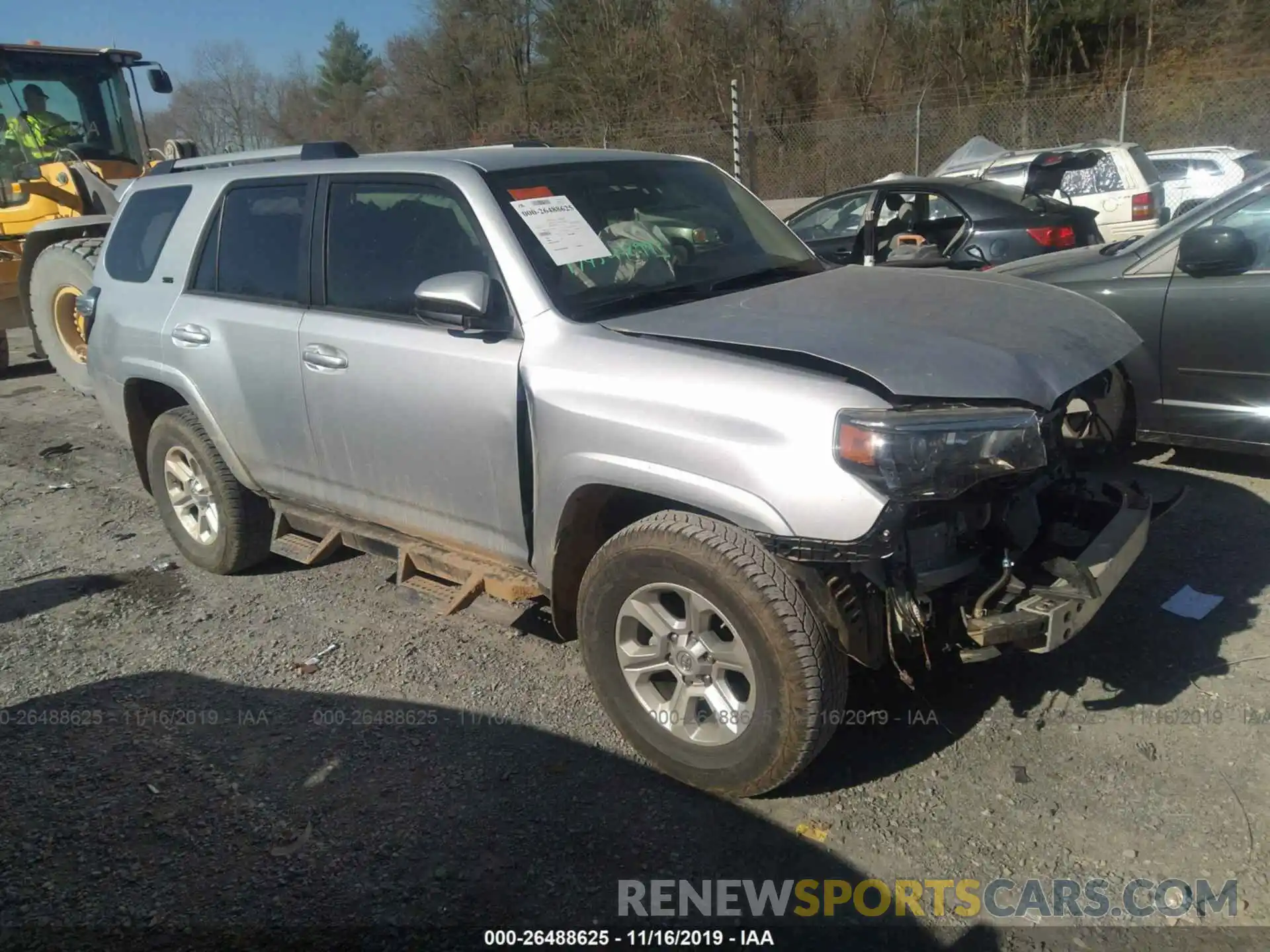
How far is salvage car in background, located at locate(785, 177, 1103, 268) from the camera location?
815 centimetres

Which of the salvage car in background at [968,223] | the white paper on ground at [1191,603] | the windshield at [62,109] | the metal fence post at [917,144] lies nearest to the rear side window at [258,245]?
the white paper on ground at [1191,603]

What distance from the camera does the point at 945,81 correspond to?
2512 centimetres

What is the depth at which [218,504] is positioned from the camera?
4887 mm

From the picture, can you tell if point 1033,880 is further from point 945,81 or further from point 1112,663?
point 945,81

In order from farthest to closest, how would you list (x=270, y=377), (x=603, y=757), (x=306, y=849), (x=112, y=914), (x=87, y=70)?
(x=87, y=70) → (x=270, y=377) → (x=603, y=757) → (x=306, y=849) → (x=112, y=914)

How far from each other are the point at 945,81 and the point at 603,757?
1004 inches

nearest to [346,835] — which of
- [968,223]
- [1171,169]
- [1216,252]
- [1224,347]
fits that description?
[1224,347]

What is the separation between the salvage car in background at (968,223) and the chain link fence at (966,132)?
669 cm

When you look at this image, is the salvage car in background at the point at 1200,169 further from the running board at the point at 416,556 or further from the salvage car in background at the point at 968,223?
the running board at the point at 416,556

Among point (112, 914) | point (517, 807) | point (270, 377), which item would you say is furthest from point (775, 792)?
point (270, 377)

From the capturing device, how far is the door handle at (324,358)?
390cm

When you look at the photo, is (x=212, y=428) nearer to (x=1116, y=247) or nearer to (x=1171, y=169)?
(x=1116, y=247)

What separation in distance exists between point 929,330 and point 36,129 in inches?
Answer: 413

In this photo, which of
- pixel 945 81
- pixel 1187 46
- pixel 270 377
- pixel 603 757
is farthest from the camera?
pixel 945 81
